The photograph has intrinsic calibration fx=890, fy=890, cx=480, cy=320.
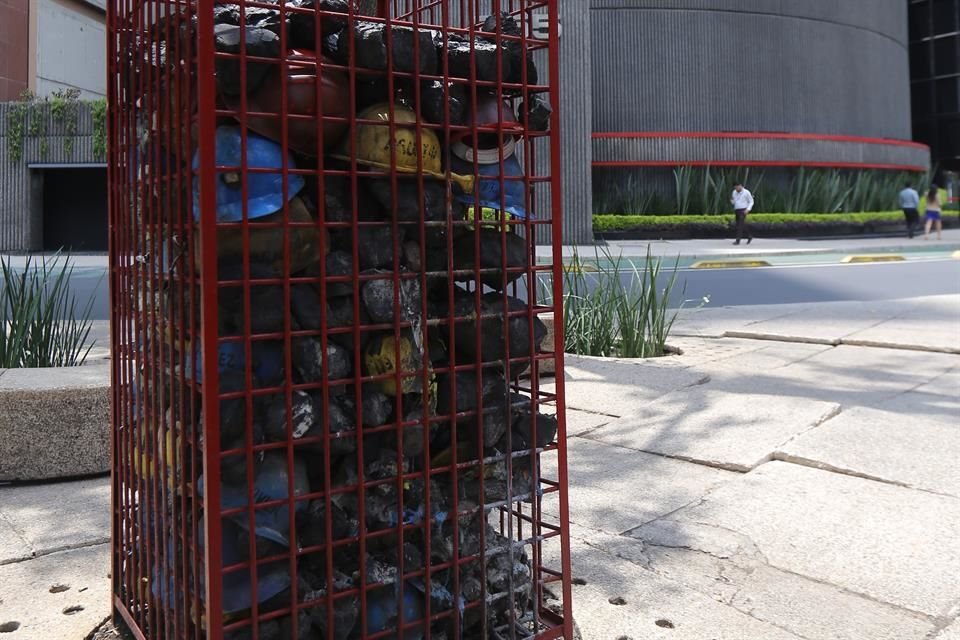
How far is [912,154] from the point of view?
32.0 meters

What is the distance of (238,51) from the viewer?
173cm

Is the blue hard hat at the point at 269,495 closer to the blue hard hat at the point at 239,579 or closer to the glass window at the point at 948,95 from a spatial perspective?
the blue hard hat at the point at 239,579

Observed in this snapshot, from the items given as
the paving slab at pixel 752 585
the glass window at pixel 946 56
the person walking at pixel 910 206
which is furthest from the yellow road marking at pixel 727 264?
the glass window at pixel 946 56

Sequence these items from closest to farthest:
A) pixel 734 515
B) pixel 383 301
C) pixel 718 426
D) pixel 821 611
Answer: pixel 383 301 → pixel 821 611 → pixel 734 515 → pixel 718 426

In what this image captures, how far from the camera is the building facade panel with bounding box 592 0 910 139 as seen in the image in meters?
26.6

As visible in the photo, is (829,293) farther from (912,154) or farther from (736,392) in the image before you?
(912,154)

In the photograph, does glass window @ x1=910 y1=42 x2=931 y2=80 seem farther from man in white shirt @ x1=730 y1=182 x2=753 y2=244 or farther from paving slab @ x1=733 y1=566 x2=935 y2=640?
paving slab @ x1=733 y1=566 x2=935 y2=640

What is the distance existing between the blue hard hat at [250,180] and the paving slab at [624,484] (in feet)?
6.54

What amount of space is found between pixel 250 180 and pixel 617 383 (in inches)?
164

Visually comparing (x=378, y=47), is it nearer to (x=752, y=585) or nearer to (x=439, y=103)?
(x=439, y=103)

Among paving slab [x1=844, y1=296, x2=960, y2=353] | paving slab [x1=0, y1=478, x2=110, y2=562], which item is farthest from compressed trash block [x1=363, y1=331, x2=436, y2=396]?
paving slab [x1=844, y1=296, x2=960, y2=353]

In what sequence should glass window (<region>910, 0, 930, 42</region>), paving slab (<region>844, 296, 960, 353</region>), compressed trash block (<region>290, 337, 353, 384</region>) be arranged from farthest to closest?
glass window (<region>910, 0, 930, 42</region>)
paving slab (<region>844, 296, 960, 353</region>)
compressed trash block (<region>290, 337, 353, 384</region>)

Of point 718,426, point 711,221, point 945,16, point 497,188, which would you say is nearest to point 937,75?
point 945,16

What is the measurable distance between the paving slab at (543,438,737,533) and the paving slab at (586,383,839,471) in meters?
0.12
